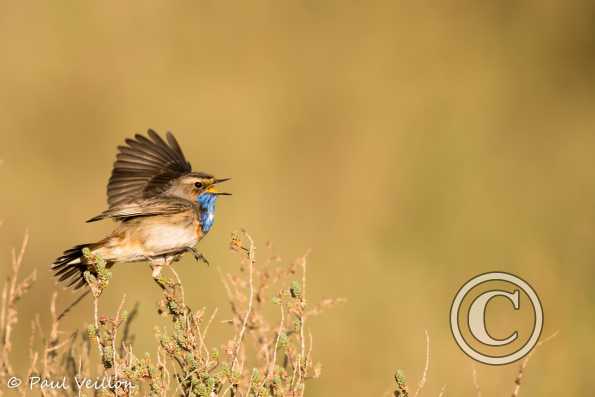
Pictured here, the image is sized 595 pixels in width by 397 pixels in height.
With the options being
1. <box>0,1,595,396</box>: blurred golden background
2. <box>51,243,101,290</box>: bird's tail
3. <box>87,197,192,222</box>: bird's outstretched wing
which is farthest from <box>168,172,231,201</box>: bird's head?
<box>0,1,595,396</box>: blurred golden background

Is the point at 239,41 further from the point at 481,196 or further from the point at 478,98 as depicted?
the point at 481,196

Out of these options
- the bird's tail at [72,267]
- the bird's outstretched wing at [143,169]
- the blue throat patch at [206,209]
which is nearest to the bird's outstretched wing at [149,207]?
the blue throat patch at [206,209]

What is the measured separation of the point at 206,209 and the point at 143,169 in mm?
714

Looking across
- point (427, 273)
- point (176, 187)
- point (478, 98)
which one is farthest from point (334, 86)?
point (176, 187)

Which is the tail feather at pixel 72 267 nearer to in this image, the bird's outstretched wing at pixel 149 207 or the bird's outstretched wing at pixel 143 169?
the bird's outstretched wing at pixel 149 207

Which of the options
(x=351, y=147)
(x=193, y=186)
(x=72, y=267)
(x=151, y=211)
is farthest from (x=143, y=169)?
(x=351, y=147)

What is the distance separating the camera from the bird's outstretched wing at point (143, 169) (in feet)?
25.9

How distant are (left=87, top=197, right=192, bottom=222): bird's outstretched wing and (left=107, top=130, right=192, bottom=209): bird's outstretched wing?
0.24 m

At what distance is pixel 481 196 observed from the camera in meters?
10.7

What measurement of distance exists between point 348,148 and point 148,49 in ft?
11.0

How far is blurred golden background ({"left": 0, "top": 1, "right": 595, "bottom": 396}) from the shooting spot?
8.98 metres
